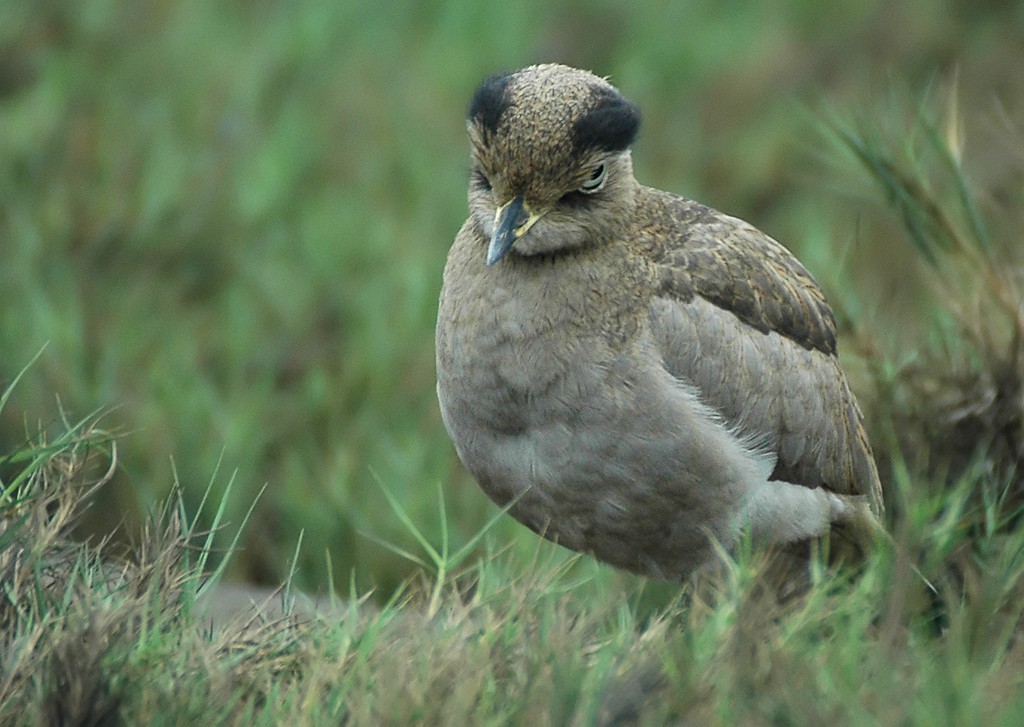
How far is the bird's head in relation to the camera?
4.02m

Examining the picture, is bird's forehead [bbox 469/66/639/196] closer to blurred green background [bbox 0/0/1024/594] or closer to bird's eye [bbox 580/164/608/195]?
bird's eye [bbox 580/164/608/195]

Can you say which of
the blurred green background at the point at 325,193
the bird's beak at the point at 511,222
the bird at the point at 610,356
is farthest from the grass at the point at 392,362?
the bird's beak at the point at 511,222

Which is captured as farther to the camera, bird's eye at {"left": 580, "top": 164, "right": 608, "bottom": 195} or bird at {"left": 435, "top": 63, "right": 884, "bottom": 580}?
bird's eye at {"left": 580, "top": 164, "right": 608, "bottom": 195}

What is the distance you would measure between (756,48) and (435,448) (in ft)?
14.8

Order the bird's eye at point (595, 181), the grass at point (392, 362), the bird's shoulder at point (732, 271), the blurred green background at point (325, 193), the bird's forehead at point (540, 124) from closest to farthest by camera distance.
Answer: the grass at point (392, 362) < the bird's forehead at point (540, 124) < the bird's eye at point (595, 181) < the bird's shoulder at point (732, 271) < the blurred green background at point (325, 193)

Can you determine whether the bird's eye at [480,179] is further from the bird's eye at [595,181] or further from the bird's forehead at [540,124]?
the bird's eye at [595,181]

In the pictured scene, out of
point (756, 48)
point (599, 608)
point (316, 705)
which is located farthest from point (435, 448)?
point (756, 48)

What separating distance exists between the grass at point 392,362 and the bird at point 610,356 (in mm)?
247

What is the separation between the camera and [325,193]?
7.48m

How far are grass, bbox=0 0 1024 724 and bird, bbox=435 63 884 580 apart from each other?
0.81 ft

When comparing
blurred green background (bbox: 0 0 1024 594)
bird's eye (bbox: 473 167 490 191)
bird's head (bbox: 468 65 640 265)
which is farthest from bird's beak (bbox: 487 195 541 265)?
blurred green background (bbox: 0 0 1024 594)

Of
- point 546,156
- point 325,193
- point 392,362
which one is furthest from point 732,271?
point 325,193

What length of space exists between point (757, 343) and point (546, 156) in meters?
0.85

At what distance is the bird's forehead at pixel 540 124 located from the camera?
4.02 metres
